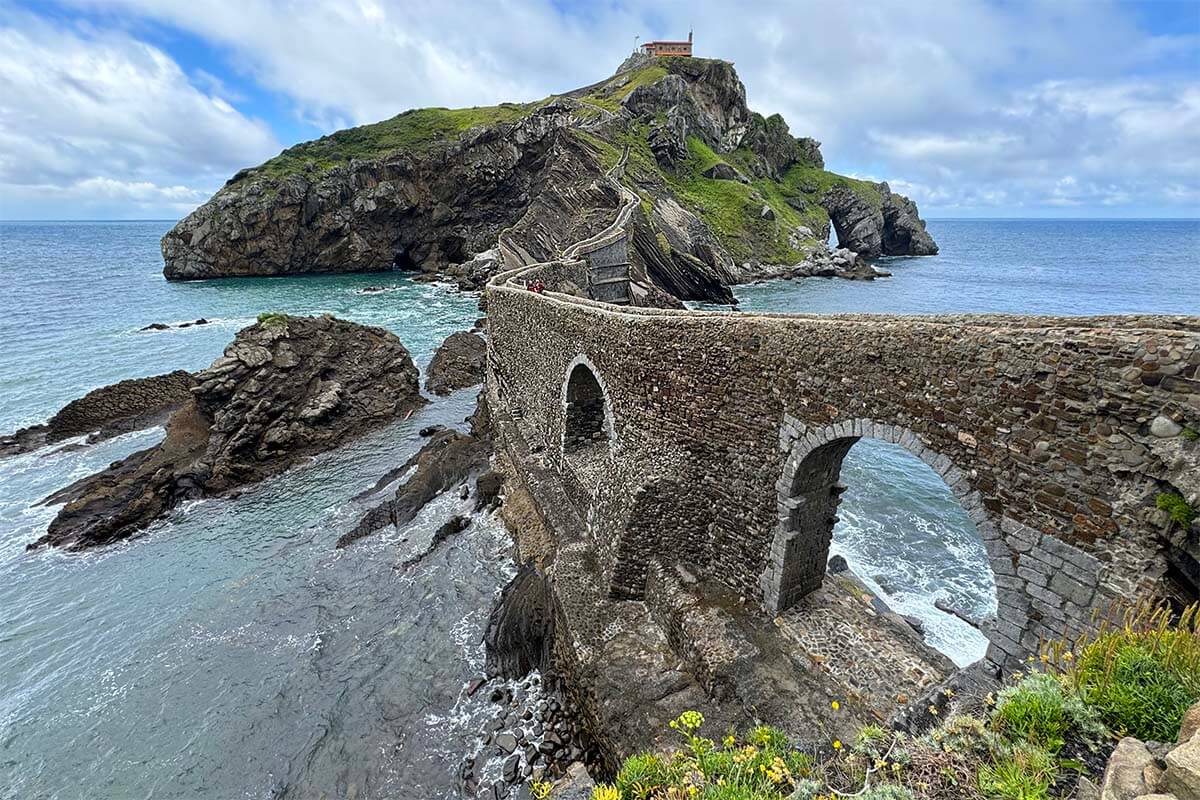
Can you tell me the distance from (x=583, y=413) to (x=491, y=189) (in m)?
72.1

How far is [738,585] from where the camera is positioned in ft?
35.8

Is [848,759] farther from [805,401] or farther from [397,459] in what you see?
[397,459]

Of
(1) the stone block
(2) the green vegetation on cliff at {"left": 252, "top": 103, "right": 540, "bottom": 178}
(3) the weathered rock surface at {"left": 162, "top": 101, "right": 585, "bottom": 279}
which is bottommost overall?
(1) the stone block

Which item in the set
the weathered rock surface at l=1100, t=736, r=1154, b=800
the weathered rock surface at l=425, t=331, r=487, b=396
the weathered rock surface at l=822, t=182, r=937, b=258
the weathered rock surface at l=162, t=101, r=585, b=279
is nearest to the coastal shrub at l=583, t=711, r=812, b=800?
the weathered rock surface at l=1100, t=736, r=1154, b=800

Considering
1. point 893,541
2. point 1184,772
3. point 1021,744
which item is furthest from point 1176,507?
point 893,541

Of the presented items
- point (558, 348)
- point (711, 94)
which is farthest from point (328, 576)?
point (711, 94)

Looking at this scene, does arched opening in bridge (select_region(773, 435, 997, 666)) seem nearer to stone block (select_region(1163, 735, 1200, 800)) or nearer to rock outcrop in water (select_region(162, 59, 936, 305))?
stone block (select_region(1163, 735, 1200, 800))

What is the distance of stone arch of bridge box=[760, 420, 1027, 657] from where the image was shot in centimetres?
825

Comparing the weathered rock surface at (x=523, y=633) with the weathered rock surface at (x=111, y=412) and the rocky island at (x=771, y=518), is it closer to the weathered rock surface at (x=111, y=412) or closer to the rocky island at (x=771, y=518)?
the rocky island at (x=771, y=518)

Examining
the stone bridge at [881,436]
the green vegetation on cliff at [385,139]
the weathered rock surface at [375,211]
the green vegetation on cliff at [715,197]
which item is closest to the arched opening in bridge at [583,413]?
the stone bridge at [881,436]

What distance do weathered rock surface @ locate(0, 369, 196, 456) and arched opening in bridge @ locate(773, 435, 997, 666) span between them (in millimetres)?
29375

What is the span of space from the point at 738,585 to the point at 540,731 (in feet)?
15.8

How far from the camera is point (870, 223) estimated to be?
94.4 meters

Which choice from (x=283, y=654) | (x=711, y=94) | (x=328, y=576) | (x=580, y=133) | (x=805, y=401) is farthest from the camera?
(x=711, y=94)
